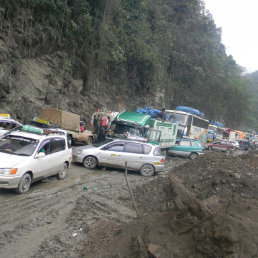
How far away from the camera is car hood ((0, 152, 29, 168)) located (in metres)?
7.70

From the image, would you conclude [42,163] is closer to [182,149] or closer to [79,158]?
[79,158]

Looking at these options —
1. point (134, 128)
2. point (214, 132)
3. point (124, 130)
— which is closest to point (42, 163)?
point (124, 130)

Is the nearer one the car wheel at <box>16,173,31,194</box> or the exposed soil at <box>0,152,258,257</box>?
the exposed soil at <box>0,152,258,257</box>

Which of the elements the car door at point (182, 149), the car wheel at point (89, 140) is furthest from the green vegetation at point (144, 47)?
the car door at point (182, 149)

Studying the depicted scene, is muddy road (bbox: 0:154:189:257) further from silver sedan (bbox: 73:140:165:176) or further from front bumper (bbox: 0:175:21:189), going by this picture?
silver sedan (bbox: 73:140:165:176)

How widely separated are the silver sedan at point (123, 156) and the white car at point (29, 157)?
222 cm

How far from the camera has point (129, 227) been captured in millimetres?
5395

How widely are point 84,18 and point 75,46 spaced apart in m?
2.34

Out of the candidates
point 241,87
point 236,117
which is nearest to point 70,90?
point 241,87

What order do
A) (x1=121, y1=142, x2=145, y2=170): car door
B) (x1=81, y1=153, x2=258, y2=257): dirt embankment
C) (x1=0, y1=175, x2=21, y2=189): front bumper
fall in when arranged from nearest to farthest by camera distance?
(x1=81, y1=153, x2=258, y2=257): dirt embankment, (x1=0, y1=175, x2=21, y2=189): front bumper, (x1=121, y1=142, x2=145, y2=170): car door

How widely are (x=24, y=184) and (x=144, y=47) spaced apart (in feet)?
83.5

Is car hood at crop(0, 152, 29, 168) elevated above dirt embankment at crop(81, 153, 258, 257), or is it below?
below

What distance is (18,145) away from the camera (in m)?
8.84

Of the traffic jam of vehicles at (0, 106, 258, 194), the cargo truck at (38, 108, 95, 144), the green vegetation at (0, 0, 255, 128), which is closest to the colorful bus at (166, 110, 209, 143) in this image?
the traffic jam of vehicles at (0, 106, 258, 194)
